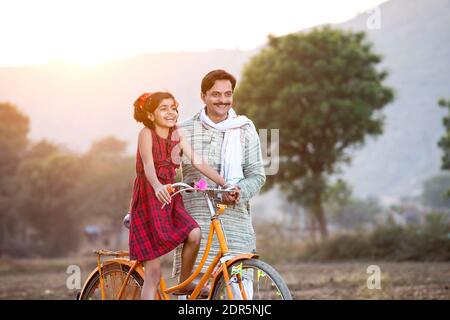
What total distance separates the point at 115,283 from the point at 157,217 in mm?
863

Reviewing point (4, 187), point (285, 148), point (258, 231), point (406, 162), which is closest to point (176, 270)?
point (258, 231)

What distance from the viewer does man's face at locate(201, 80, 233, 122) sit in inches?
214

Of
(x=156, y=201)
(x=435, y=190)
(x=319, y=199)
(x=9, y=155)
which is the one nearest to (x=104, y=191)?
(x=9, y=155)

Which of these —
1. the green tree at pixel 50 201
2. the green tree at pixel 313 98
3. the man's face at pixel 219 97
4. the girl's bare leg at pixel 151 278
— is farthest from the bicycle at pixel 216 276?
the green tree at pixel 50 201

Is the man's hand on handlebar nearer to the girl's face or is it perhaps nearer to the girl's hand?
the girl's hand

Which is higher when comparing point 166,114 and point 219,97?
point 219,97

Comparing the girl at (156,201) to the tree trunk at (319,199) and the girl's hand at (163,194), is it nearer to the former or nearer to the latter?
the girl's hand at (163,194)

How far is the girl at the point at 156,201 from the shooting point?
A: 4750mm

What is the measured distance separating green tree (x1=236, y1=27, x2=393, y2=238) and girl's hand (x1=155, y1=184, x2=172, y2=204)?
20.4m

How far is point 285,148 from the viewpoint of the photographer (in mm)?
26344

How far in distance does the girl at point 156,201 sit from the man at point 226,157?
663 mm

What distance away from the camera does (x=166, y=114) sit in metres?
4.75

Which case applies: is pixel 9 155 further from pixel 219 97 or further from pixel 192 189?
pixel 192 189
